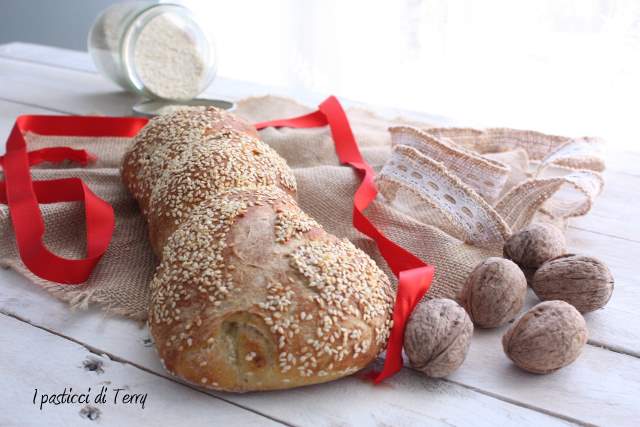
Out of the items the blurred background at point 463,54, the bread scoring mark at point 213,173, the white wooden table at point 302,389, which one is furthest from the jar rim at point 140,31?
the white wooden table at point 302,389

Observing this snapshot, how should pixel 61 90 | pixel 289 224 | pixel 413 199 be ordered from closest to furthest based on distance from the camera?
pixel 289 224
pixel 413 199
pixel 61 90

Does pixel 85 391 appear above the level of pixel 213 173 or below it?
below

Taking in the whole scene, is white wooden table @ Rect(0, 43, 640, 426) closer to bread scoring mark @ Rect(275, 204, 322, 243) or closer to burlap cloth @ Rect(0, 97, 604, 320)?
burlap cloth @ Rect(0, 97, 604, 320)

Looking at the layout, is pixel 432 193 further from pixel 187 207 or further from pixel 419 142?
pixel 187 207

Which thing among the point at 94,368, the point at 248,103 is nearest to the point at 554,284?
the point at 94,368

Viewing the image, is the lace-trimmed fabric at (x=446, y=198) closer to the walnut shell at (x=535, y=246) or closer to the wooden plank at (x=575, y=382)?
the walnut shell at (x=535, y=246)

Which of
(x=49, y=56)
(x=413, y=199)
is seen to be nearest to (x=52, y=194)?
(x=413, y=199)

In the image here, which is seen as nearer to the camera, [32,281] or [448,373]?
[448,373]

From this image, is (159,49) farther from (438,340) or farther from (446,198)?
(438,340)
